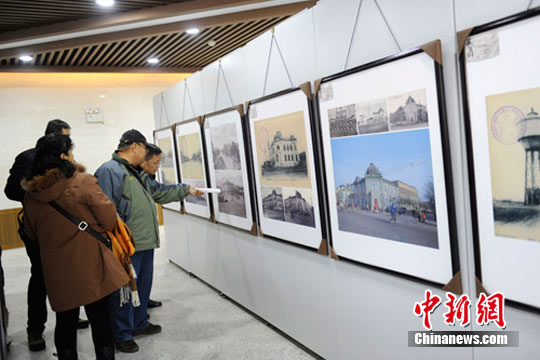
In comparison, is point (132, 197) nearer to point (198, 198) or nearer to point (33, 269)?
point (33, 269)

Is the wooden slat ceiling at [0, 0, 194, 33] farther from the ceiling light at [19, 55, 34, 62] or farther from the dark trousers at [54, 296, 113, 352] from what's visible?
the dark trousers at [54, 296, 113, 352]

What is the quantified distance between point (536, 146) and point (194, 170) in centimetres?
364

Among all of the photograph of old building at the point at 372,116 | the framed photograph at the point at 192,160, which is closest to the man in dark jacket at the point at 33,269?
the framed photograph at the point at 192,160

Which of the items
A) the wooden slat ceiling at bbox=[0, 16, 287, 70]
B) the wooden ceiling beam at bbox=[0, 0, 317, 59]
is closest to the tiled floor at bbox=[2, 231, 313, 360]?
the wooden ceiling beam at bbox=[0, 0, 317, 59]

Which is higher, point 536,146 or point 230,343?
point 536,146

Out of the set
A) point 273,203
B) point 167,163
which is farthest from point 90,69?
point 273,203

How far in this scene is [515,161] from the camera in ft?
5.02

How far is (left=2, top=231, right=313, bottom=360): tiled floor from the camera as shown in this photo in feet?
10.5

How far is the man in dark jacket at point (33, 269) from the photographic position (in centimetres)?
333

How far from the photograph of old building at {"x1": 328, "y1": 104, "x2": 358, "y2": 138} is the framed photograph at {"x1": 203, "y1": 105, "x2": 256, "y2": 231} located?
1.20 m

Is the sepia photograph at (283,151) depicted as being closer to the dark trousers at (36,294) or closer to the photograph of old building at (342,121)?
the photograph of old building at (342,121)

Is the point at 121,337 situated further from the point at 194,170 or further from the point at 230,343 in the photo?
the point at 194,170

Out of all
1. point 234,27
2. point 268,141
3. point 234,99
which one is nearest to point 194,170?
point 234,99

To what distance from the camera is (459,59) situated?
5.49 feet
